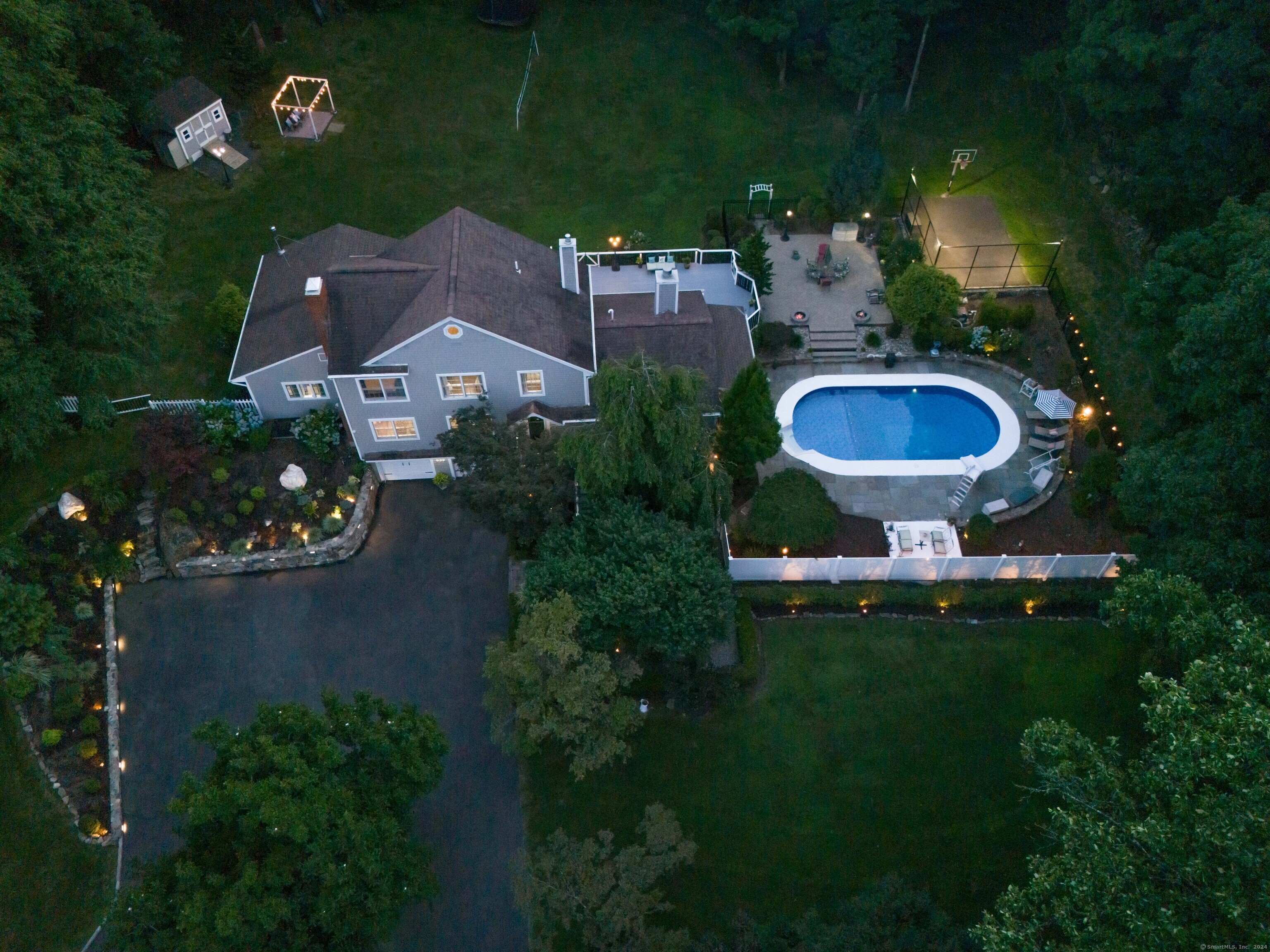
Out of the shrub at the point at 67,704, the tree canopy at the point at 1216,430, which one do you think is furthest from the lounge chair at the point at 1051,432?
the shrub at the point at 67,704

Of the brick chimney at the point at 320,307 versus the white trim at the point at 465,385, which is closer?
the brick chimney at the point at 320,307

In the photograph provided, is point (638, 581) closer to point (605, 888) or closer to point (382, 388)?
point (605, 888)

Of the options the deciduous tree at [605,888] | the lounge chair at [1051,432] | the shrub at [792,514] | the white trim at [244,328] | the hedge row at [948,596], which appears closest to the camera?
the deciduous tree at [605,888]

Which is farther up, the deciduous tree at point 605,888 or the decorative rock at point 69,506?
the decorative rock at point 69,506

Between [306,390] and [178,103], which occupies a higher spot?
[178,103]

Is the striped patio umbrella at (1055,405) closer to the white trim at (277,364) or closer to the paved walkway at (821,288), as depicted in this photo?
the paved walkway at (821,288)

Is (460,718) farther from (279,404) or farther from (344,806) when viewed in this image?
(279,404)

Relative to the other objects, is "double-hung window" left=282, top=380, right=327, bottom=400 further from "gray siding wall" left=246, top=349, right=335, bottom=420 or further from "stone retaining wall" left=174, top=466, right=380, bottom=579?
"stone retaining wall" left=174, top=466, right=380, bottom=579

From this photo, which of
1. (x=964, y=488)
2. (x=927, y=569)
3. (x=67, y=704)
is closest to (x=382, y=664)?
(x=67, y=704)
